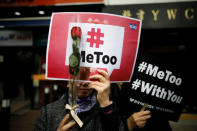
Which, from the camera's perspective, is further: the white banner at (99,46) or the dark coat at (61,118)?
the dark coat at (61,118)

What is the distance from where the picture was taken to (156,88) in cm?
131

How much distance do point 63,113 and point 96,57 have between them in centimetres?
57

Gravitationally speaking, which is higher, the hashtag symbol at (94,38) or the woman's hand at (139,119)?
the hashtag symbol at (94,38)

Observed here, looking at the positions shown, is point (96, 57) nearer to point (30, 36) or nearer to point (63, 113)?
point (63, 113)

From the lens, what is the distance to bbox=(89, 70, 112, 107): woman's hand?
87 centimetres

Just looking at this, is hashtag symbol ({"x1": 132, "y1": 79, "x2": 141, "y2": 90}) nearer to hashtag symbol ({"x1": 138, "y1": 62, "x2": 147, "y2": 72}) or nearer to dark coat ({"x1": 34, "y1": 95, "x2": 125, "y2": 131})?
hashtag symbol ({"x1": 138, "y1": 62, "x2": 147, "y2": 72})

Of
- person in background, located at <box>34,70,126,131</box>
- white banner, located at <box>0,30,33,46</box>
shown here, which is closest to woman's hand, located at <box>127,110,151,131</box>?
person in background, located at <box>34,70,126,131</box>

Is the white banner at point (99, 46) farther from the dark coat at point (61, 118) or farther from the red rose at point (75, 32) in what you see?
the dark coat at point (61, 118)

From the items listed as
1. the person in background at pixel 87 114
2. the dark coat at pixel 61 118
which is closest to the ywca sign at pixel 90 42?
the person in background at pixel 87 114

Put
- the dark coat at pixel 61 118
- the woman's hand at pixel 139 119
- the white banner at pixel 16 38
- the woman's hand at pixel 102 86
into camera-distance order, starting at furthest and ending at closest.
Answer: the white banner at pixel 16 38, the woman's hand at pixel 139 119, the dark coat at pixel 61 118, the woman's hand at pixel 102 86

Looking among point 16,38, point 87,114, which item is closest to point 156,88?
point 87,114

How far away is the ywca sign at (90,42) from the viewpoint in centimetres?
95

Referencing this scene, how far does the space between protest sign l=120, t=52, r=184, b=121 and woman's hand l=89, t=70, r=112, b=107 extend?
0.54 meters

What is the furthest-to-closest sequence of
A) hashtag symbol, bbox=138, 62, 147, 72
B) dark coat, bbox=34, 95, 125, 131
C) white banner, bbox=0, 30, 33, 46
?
white banner, bbox=0, 30, 33, 46
hashtag symbol, bbox=138, 62, 147, 72
dark coat, bbox=34, 95, 125, 131
